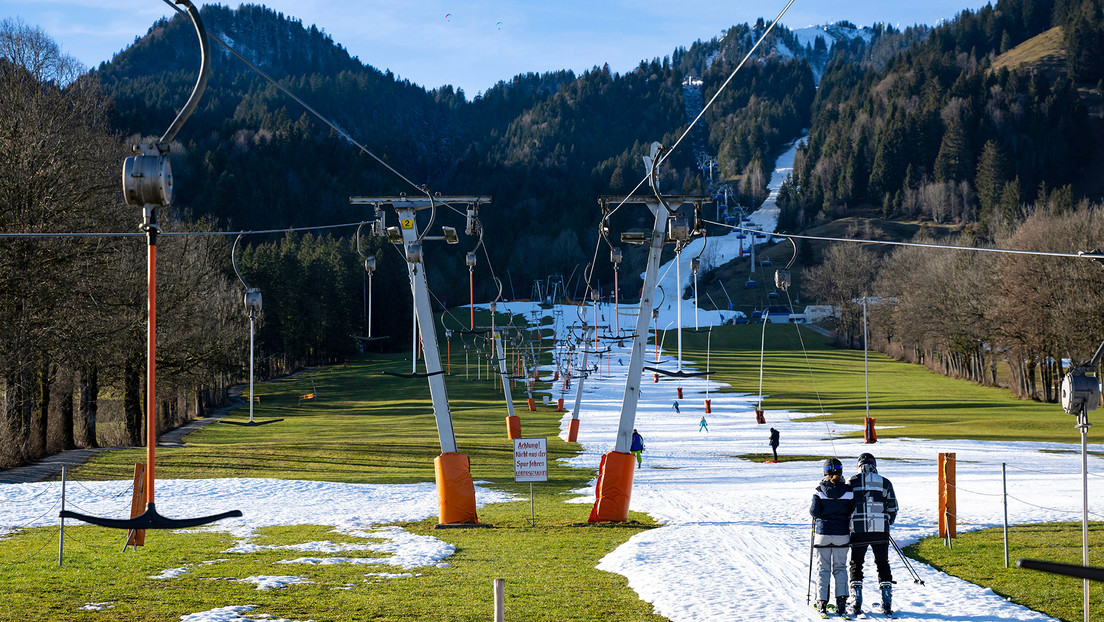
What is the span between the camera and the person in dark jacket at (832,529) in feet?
38.1

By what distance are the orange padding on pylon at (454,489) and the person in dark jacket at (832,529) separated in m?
10.1

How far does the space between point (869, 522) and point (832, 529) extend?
1.64 feet

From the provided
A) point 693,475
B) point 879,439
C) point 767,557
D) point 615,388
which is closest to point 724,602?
point 767,557

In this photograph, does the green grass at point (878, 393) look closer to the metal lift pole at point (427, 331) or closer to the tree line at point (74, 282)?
the metal lift pole at point (427, 331)

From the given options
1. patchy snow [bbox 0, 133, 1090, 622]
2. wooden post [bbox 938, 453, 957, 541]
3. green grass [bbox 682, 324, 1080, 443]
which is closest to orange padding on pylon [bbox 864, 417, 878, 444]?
patchy snow [bbox 0, 133, 1090, 622]

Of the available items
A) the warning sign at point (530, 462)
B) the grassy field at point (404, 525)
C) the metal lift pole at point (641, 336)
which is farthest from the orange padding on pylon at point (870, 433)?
the warning sign at point (530, 462)

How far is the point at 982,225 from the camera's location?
16275cm

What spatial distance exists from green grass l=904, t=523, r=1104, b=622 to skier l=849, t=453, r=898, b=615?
177cm

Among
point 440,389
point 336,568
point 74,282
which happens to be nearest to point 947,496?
point 440,389

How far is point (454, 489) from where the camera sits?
67.1 ft

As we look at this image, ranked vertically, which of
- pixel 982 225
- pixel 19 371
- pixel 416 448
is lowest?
pixel 416 448

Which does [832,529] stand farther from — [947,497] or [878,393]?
[878,393]

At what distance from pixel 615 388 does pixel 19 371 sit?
159ft

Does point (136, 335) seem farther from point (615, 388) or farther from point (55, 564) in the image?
point (615, 388)
